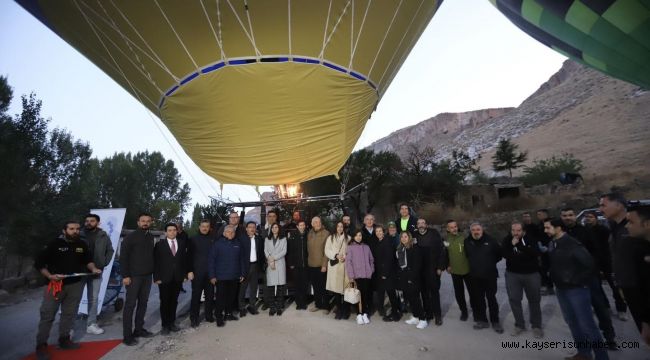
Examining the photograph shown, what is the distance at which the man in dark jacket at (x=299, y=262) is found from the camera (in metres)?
5.04

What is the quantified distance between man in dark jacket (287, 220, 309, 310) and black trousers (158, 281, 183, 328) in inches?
66.7

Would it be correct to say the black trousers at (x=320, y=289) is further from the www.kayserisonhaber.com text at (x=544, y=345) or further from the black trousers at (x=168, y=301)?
the www.kayserisonhaber.com text at (x=544, y=345)

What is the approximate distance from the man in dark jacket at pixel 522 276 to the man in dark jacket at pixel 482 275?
0.17 metres

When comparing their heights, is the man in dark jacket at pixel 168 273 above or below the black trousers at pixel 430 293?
above

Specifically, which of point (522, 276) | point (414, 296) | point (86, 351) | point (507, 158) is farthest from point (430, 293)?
point (507, 158)

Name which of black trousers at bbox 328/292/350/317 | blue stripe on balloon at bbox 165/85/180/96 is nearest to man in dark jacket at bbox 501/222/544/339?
black trousers at bbox 328/292/350/317

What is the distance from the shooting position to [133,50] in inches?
177

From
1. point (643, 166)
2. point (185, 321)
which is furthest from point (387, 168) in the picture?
point (185, 321)

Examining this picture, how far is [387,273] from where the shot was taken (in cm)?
448

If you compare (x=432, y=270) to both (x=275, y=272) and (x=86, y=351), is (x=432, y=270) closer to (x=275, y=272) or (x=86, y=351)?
(x=275, y=272)

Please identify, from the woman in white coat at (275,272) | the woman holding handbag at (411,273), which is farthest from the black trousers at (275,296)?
the woman holding handbag at (411,273)

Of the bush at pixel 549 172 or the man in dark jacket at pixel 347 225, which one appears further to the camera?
the bush at pixel 549 172

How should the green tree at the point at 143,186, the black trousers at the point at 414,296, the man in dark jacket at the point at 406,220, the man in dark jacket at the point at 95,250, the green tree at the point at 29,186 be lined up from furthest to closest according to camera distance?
the green tree at the point at 143,186 < the green tree at the point at 29,186 < the man in dark jacket at the point at 406,220 < the man in dark jacket at the point at 95,250 < the black trousers at the point at 414,296

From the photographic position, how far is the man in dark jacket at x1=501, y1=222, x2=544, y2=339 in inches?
148
